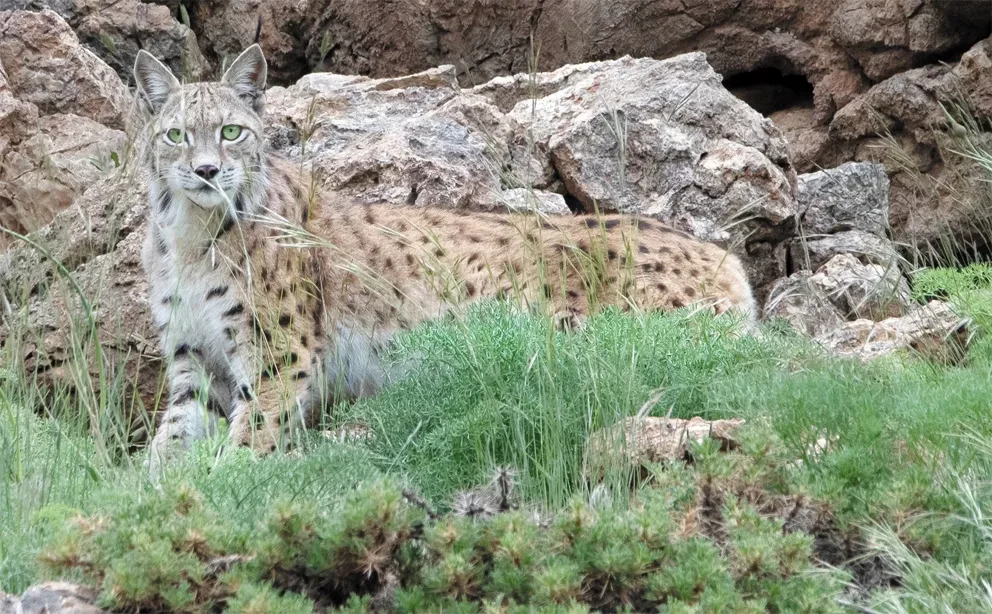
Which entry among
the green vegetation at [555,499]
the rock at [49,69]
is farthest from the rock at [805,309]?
the rock at [49,69]

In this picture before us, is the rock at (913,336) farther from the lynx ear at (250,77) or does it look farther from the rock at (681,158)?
the lynx ear at (250,77)

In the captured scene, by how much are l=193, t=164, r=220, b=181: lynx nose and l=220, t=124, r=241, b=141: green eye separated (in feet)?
0.84

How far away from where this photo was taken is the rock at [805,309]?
6.66m

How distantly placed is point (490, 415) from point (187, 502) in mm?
1388

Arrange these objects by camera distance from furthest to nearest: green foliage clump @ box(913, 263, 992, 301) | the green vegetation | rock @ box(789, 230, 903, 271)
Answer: rock @ box(789, 230, 903, 271)
green foliage clump @ box(913, 263, 992, 301)
the green vegetation

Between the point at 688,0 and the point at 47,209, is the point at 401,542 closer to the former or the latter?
the point at 47,209

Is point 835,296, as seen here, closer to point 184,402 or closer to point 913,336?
point 913,336

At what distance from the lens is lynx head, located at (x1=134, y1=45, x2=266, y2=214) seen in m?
6.43

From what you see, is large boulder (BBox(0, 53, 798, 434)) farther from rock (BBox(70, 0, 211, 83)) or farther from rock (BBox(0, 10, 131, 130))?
rock (BBox(70, 0, 211, 83))

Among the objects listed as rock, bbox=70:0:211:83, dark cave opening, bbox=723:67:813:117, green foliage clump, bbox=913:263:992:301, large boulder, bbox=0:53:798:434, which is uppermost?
rock, bbox=70:0:211:83

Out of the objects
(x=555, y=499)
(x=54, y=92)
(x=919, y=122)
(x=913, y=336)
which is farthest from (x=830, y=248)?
(x=54, y=92)

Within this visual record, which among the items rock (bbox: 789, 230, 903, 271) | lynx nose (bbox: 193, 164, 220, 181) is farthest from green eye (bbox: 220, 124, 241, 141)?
rock (bbox: 789, 230, 903, 271)

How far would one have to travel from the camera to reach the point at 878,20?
36.2 ft

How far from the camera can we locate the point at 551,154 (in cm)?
870
